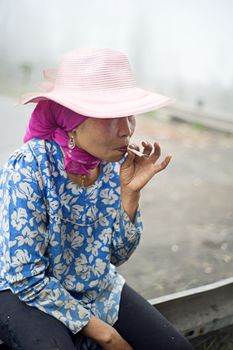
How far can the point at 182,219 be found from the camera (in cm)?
475

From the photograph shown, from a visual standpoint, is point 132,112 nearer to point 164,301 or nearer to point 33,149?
point 33,149

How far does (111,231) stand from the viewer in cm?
196

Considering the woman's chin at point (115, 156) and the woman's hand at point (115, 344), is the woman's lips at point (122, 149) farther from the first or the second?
the woman's hand at point (115, 344)

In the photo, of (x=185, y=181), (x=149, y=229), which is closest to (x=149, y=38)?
(x=185, y=181)

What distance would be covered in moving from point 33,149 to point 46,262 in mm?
438

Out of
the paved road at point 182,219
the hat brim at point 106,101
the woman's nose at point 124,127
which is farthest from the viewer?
the paved road at point 182,219

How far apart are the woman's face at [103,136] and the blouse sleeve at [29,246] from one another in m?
0.22

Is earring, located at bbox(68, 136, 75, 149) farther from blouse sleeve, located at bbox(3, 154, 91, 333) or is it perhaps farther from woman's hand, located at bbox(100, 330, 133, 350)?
woman's hand, located at bbox(100, 330, 133, 350)

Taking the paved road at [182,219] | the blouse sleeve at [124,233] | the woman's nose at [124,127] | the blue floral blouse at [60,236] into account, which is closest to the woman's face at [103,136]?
the woman's nose at [124,127]

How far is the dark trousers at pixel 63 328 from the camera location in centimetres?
166

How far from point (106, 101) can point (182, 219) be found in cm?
323

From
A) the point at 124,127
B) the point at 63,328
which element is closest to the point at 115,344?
the point at 63,328

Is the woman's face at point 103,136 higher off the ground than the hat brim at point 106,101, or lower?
lower

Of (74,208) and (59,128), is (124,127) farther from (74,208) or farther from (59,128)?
(74,208)
